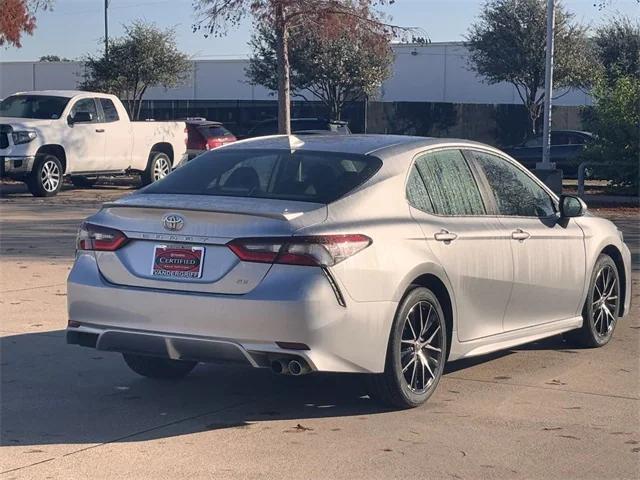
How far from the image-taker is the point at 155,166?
81.8ft

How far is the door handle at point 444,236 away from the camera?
702cm

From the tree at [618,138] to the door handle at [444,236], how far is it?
1614cm

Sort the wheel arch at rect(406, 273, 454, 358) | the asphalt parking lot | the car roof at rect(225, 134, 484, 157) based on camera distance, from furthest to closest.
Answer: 1. the car roof at rect(225, 134, 484, 157)
2. the wheel arch at rect(406, 273, 454, 358)
3. the asphalt parking lot

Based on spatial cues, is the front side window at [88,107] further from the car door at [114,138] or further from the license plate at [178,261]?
the license plate at [178,261]

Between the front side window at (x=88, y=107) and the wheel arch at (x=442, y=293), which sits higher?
the front side window at (x=88, y=107)

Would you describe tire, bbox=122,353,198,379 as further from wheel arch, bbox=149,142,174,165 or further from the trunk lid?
wheel arch, bbox=149,142,174,165

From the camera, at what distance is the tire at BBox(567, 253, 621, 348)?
8719 mm

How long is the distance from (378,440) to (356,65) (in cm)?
3769

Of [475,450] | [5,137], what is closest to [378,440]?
[475,450]

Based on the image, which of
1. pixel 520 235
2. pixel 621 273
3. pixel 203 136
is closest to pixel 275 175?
pixel 520 235

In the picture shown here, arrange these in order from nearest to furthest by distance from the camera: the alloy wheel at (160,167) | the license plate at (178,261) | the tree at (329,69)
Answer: the license plate at (178,261)
the alloy wheel at (160,167)
the tree at (329,69)

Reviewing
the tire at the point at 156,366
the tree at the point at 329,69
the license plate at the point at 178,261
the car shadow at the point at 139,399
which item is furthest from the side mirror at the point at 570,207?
the tree at the point at 329,69

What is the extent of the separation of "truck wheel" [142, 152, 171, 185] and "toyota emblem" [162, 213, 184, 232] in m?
18.2

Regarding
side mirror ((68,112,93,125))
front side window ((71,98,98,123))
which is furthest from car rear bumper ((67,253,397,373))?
front side window ((71,98,98,123))
